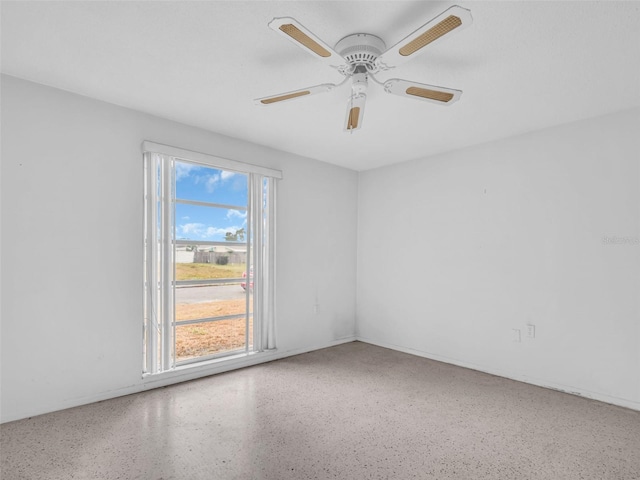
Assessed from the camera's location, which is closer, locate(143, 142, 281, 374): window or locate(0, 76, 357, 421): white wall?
locate(0, 76, 357, 421): white wall

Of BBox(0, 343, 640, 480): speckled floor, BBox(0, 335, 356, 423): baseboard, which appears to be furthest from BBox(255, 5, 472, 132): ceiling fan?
BBox(0, 335, 356, 423): baseboard

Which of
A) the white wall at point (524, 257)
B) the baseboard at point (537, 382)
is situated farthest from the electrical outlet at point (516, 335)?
the baseboard at point (537, 382)

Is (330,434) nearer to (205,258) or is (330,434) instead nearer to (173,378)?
(173,378)

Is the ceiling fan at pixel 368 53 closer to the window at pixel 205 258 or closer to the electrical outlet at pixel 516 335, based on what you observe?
the window at pixel 205 258

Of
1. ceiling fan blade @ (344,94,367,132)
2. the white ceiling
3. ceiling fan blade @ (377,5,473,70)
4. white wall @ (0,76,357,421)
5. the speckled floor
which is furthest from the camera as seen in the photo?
white wall @ (0,76,357,421)

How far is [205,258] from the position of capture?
3633 mm

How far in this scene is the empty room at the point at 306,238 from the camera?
198 cm

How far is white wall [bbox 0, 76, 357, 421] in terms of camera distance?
2.47 metres

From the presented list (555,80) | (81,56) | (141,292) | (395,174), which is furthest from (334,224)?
(81,56)

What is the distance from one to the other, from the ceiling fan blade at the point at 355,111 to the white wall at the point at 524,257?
77.2 inches

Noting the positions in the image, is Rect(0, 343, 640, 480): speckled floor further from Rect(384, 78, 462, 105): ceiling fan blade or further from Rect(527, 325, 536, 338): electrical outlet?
Rect(384, 78, 462, 105): ceiling fan blade

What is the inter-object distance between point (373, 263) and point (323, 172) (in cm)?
143

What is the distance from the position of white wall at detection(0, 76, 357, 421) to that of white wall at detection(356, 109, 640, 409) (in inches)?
101

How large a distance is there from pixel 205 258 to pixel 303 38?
2.53 m
